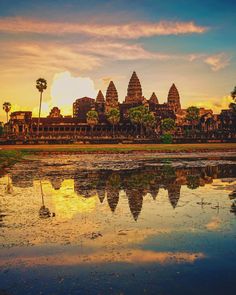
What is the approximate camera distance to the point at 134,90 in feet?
404

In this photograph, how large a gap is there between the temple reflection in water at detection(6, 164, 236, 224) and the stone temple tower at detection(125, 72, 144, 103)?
96.5m

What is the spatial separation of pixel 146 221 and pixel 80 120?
3524 inches

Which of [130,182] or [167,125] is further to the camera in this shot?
[167,125]

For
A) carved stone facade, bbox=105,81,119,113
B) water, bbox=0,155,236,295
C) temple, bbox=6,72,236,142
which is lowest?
water, bbox=0,155,236,295

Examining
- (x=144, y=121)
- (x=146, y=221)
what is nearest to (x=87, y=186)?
(x=146, y=221)

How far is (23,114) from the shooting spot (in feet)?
353

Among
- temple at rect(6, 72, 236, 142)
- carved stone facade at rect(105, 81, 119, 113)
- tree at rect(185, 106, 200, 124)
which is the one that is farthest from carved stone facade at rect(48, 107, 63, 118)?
tree at rect(185, 106, 200, 124)

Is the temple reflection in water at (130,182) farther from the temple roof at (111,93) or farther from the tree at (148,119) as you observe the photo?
the temple roof at (111,93)

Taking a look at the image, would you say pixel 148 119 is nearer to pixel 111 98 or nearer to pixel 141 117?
pixel 141 117

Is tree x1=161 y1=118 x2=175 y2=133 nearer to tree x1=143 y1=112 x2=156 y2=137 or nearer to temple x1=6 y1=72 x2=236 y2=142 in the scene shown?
temple x1=6 y1=72 x2=236 y2=142

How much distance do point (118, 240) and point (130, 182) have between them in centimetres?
1098

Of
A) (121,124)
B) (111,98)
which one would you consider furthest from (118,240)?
(111,98)

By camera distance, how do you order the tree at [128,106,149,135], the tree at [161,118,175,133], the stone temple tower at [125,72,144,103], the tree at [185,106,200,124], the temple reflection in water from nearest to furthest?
1. the temple reflection in water
2. the tree at [128,106,149,135]
3. the tree at [161,118,175,133]
4. the tree at [185,106,200,124]
5. the stone temple tower at [125,72,144,103]

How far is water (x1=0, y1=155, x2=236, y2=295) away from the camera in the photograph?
734 cm
